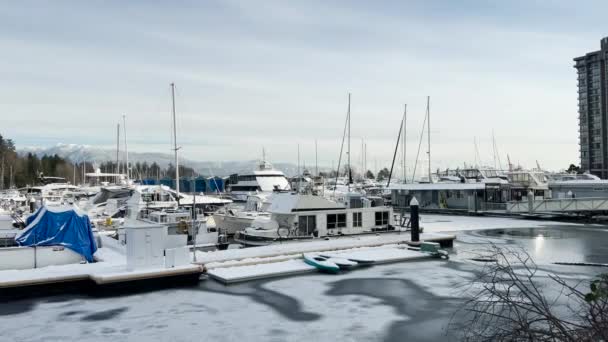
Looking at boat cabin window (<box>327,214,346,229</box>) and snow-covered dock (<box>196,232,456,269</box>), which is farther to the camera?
boat cabin window (<box>327,214,346,229</box>)

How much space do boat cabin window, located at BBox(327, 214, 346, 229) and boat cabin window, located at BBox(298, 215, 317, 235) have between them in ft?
3.35

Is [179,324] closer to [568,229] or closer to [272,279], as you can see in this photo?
[272,279]

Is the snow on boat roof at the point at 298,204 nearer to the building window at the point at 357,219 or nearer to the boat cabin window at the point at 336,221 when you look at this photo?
the boat cabin window at the point at 336,221

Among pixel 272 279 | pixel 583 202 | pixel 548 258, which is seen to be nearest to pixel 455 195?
pixel 583 202

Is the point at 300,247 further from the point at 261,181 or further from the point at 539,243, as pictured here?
the point at 261,181

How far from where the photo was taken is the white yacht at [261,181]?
7306 cm

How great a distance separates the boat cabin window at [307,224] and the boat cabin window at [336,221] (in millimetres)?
1020

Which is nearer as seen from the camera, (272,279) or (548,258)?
(272,279)

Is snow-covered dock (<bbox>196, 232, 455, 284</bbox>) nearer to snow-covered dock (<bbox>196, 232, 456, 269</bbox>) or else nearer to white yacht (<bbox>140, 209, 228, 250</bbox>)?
snow-covered dock (<bbox>196, 232, 456, 269</bbox>)

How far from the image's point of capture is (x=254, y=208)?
3922cm

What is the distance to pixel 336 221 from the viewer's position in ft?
96.8

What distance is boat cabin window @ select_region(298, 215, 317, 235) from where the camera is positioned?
28.3 meters

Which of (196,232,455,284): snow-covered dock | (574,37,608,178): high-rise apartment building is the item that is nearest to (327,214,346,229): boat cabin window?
(196,232,455,284): snow-covered dock

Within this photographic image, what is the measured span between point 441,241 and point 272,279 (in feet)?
41.8
